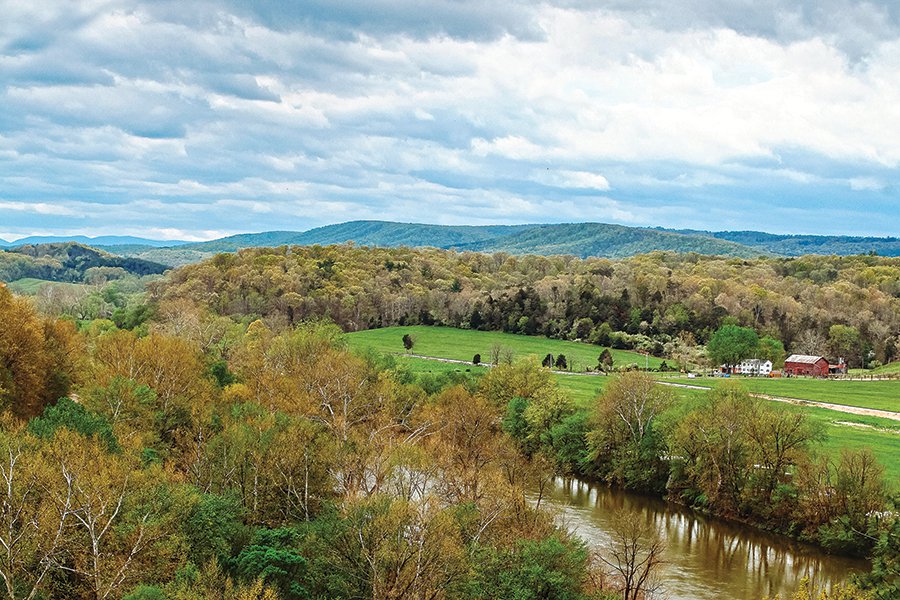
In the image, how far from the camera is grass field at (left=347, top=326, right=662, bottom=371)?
134500 mm

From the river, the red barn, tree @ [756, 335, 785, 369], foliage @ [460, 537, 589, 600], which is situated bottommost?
the river

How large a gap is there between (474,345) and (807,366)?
6041 cm

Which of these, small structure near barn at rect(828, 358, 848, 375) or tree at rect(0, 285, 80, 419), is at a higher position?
tree at rect(0, 285, 80, 419)

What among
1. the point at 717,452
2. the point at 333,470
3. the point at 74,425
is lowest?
the point at 717,452

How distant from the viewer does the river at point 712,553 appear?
4338 cm

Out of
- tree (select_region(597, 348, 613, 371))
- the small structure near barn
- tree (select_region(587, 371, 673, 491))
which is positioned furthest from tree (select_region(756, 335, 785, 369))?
tree (select_region(587, 371, 673, 491))

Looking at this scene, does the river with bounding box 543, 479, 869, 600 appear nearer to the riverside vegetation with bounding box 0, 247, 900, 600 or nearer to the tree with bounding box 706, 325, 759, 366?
the riverside vegetation with bounding box 0, 247, 900, 600

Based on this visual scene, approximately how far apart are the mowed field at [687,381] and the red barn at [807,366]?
1332 centimetres

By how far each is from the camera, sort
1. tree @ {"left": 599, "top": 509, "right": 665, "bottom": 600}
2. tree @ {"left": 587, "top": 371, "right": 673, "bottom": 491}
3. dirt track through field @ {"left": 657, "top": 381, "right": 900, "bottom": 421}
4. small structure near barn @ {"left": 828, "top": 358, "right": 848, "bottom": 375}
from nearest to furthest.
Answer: tree @ {"left": 599, "top": 509, "right": 665, "bottom": 600} < tree @ {"left": 587, "top": 371, "right": 673, "bottom": 491} < dirt track through field @ {"left": 657, "top": 381, "right": 900, "bottom": 421} < small structure near barn @ {"left": 828, "top": 358, "right": 848, "bottom": 375}

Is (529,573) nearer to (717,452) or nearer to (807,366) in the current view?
(717,452)

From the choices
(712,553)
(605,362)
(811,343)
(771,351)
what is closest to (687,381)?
(605,362)

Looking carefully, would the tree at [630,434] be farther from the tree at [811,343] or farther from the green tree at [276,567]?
the tree at [811,343]

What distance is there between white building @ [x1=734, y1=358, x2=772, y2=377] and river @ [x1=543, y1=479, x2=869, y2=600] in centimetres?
8223

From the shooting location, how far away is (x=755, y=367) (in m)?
136
